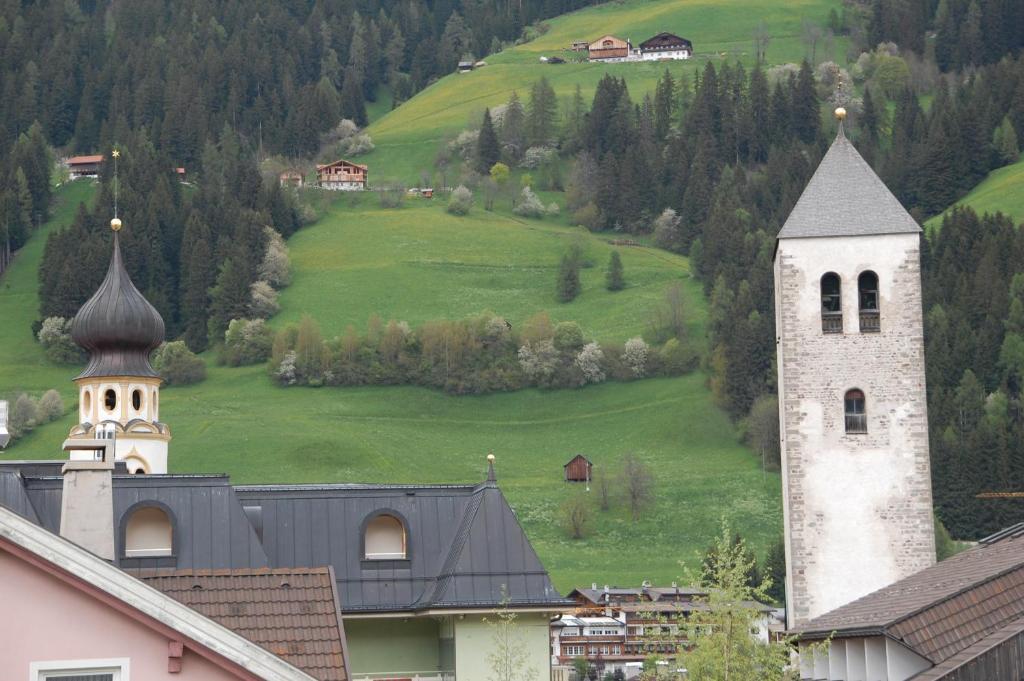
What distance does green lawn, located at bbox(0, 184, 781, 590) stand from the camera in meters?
105

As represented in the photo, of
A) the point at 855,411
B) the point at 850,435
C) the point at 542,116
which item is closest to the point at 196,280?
the point at 542,116

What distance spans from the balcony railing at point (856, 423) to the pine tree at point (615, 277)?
102118mm

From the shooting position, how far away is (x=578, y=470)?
113 metres

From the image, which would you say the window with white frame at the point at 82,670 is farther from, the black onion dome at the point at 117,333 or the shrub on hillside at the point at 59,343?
the shrub on hillside at the point at 59,343

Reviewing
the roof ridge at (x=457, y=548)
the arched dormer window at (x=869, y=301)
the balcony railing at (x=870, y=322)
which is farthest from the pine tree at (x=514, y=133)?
the roof ridge at (x=457, y=548)

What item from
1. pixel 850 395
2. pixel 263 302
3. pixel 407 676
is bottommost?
pixel 407 676

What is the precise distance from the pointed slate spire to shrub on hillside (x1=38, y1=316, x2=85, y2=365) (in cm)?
9286

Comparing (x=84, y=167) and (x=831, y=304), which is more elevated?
(x=84, y=167)

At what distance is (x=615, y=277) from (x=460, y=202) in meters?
25.4

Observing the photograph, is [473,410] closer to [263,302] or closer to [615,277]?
[263,302]

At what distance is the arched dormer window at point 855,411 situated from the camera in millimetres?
48031

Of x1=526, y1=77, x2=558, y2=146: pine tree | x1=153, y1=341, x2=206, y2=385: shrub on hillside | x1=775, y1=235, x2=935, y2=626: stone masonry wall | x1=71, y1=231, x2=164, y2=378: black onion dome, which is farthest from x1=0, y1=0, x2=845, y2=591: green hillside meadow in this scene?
x1=775, y1=235, x2=935, y2=626: stone masonry wall

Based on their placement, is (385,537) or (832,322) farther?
(832,322)

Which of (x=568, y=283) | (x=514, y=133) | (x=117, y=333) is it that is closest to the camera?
(x=117, y=333)
